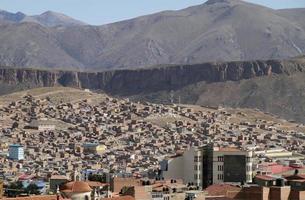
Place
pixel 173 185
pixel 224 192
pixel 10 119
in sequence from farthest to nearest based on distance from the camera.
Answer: pixel 10 119 < pixel 173 185 < pixel 224 192

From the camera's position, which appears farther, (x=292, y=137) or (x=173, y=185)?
(x=292, y=137)

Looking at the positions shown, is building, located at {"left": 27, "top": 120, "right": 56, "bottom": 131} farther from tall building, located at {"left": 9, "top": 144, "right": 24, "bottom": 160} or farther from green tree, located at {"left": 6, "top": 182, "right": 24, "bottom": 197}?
green tree, located at {"left": 6, "top": 182, "right": 24, "bottom": 197}

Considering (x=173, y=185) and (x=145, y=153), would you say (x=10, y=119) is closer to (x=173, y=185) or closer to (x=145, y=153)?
(x=145, y=153)

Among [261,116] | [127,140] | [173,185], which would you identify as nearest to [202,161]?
[173,185]

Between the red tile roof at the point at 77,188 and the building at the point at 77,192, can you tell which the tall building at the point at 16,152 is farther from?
the building at the point at 77,192

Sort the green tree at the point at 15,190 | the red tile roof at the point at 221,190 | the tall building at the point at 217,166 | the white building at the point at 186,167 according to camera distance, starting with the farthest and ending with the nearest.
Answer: the white building at the point at 186,167 < the tall building at the point at 217,166 < the green tree at the point at 15,190 < the red tile roof at the point at 221,190

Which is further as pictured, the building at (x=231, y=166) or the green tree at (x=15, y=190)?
the building at (x=231, y=166)

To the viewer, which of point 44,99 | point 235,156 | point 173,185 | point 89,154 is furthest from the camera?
point 44,99

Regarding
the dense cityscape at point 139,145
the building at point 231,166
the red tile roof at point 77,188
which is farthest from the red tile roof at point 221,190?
the building at point 231,166
